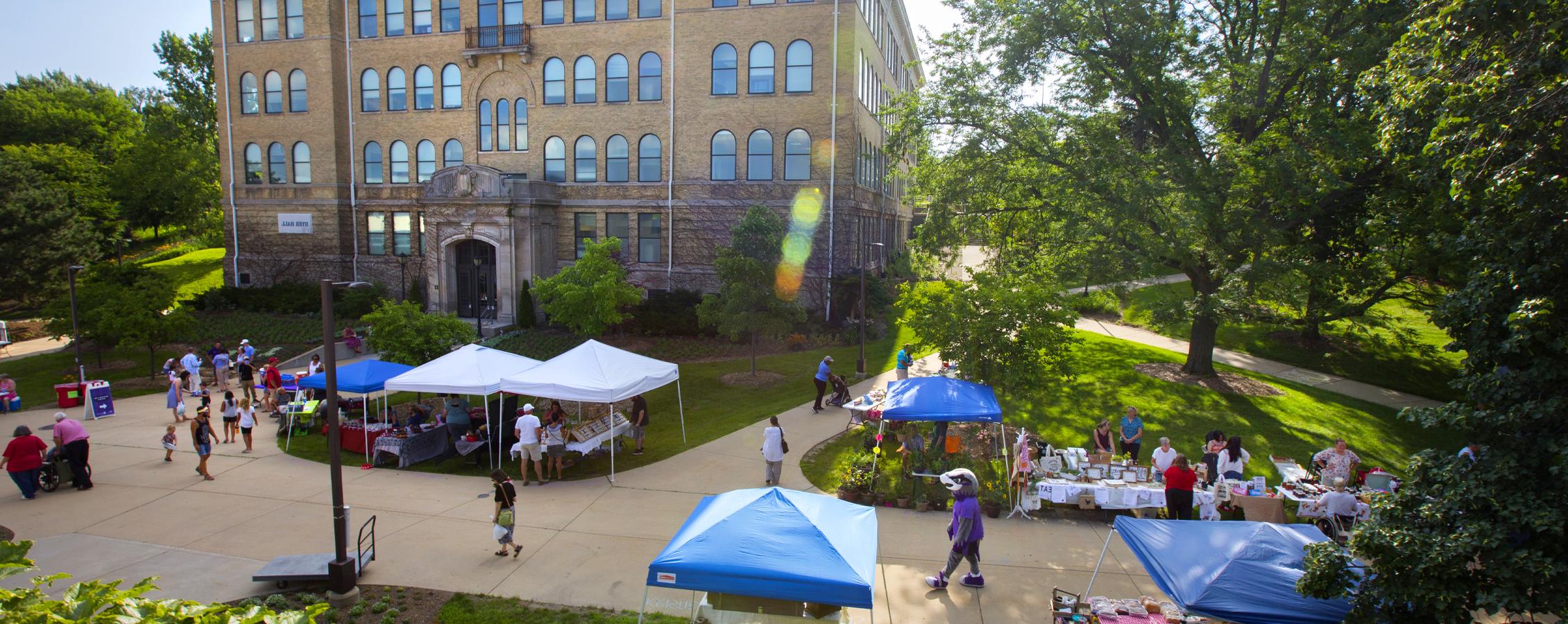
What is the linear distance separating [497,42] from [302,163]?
42.4 feet

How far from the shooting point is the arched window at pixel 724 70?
112 ft

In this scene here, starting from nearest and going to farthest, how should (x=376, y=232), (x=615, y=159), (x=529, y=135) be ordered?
1. (x=615, y=159)
2. (x=529, y=135)
3. (x=376, y=232)

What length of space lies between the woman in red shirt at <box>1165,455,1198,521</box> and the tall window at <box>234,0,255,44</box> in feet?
151

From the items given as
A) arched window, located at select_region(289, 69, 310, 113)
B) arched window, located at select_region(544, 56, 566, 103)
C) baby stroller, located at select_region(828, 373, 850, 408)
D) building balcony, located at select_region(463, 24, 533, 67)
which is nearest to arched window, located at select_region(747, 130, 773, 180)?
arched window, located at select_region(544, 56, 566, 103)

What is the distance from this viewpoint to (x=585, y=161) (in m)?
36.4

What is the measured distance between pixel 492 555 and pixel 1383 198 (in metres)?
21.2

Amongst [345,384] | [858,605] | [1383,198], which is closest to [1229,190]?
[1383,198]

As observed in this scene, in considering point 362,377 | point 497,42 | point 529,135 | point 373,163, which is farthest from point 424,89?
point 362,377

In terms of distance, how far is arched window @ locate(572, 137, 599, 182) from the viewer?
36.2 m

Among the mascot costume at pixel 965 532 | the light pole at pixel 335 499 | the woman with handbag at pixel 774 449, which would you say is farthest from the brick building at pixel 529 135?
the light pole at pixel 335 499

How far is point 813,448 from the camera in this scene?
1769 centimetres

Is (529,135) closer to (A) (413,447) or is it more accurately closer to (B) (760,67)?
(B) (760,67)

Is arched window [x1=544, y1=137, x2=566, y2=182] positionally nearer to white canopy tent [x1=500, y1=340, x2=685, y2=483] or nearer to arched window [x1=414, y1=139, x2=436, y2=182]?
arched window [x1=414, y1=139, x2=436, y2=182]

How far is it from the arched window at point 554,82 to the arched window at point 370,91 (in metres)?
9.20
